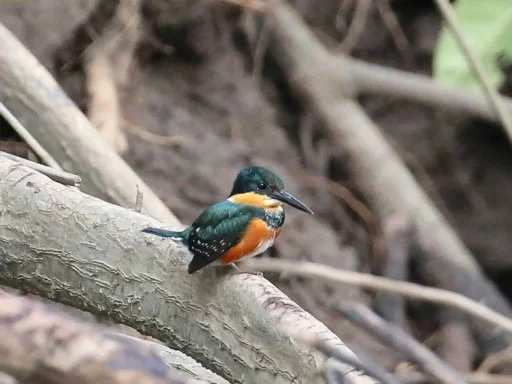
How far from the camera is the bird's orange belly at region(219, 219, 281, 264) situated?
37.4 inches

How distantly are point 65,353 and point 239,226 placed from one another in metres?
0.61

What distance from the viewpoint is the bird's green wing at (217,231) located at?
918 mm

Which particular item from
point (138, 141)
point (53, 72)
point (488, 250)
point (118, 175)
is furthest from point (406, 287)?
point (488, 250)

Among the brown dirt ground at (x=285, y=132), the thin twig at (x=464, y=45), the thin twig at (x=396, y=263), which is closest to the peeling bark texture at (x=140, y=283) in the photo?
the thin twig at (x=464, y=45)

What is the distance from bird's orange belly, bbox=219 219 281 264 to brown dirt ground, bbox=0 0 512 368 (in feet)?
3.51

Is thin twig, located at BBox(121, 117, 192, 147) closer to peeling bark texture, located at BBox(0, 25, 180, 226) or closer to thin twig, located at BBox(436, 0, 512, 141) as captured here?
peeling bark texture, located at BBox(0, 25, 180, 226)

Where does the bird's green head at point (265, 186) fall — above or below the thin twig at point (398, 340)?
below

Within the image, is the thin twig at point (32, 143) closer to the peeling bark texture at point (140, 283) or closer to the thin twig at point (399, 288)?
the peeling bark texture at point (140, 283)

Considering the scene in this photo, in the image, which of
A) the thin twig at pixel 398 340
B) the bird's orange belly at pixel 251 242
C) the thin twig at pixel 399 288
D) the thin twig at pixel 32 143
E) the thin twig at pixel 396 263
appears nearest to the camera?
the thin twig at pixel 398 340

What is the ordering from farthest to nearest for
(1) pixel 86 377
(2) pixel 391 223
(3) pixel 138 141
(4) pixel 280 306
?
(2) pixel 391 223 < (3) pixel 138 141 < (4) pixel 280 306 < (1) pixel 86 377

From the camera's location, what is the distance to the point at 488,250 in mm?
2861

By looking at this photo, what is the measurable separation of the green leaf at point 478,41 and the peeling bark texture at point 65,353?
1.38 m

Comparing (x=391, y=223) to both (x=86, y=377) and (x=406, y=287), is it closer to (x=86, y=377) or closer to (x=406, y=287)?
(x=406, y=287)

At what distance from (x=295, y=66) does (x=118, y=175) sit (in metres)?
1.24
